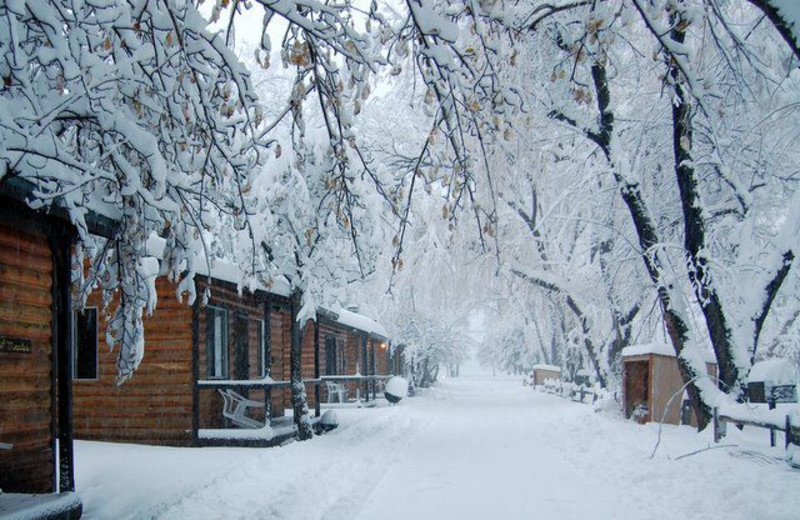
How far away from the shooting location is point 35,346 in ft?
25.1

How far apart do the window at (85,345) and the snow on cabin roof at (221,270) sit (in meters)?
2.06

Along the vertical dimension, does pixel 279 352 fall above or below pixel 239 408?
above

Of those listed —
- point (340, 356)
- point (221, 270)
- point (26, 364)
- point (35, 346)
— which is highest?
point (221, 270)

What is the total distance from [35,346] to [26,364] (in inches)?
8.9

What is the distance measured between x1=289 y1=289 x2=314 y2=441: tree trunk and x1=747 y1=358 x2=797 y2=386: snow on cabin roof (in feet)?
27.8

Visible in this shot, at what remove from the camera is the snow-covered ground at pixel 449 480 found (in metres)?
Result: 7.68

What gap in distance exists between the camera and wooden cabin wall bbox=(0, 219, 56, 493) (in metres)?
7.17

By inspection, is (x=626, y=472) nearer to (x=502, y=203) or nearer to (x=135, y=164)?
(x=135, y=164)

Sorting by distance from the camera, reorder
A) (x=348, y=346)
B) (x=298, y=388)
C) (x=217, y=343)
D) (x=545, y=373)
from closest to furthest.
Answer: (x=298, y=388)
(x=217, y=343)
(x=348, y=346)
(x=545, y=373)

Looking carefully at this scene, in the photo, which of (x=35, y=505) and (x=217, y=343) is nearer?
(x=35, y=505)

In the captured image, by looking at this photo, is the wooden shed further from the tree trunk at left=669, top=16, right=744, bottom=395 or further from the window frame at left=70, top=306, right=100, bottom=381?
the window frame at left=70, top=306, right=100, bottom=381

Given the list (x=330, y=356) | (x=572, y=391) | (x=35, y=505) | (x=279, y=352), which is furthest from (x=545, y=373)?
(x=35, y=505)

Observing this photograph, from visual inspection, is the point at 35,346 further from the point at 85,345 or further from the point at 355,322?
the point at 355,322

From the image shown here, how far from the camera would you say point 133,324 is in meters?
7.20
